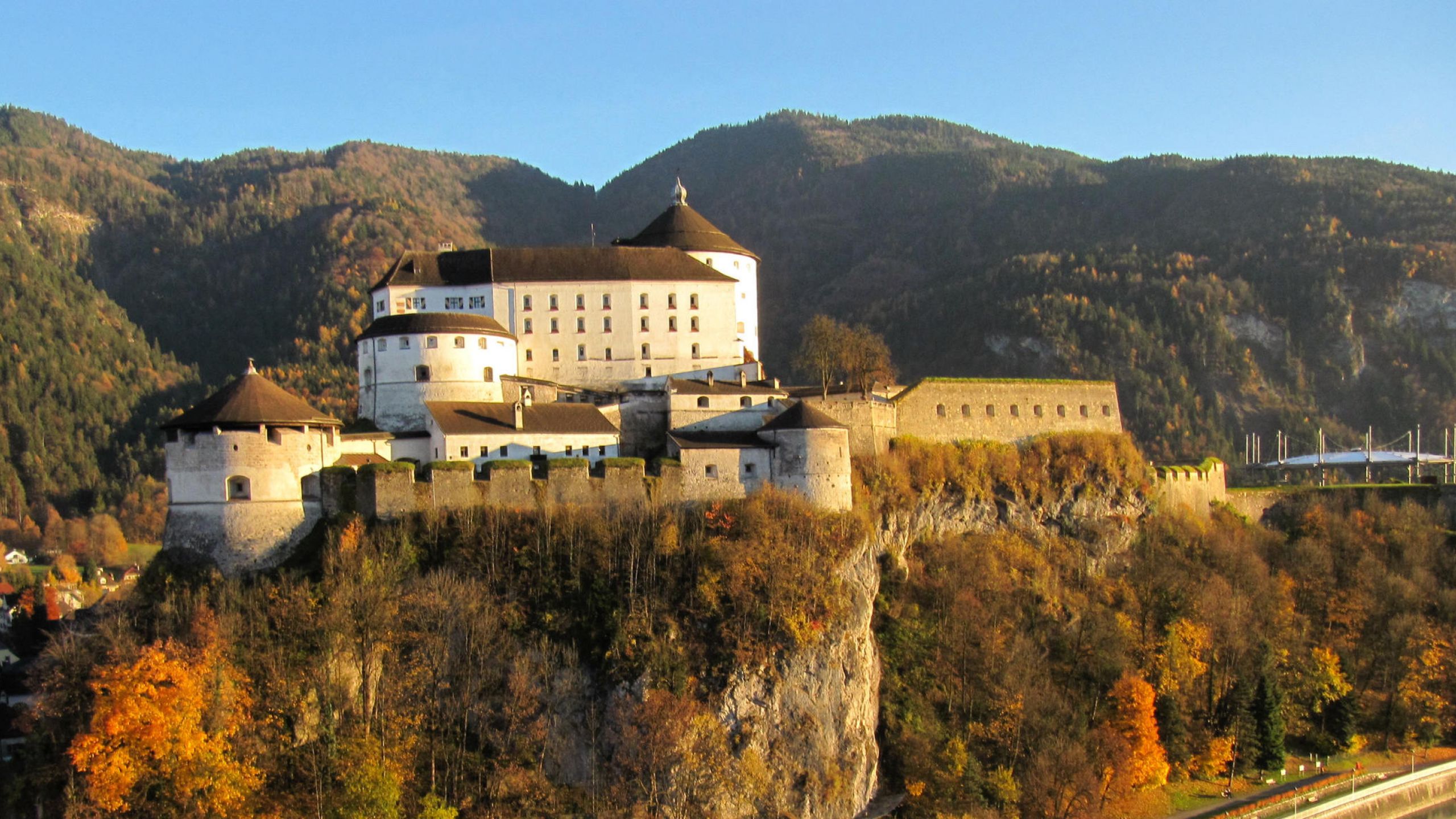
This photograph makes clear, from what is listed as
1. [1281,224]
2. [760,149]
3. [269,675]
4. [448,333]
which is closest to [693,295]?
[448,333]

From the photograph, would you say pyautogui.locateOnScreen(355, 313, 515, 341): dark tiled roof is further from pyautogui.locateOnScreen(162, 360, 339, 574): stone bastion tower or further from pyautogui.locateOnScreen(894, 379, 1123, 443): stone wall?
pyautogui.locateOnScreen(894, 379, 1123, 443): stone wall

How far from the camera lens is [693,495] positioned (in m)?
42.3

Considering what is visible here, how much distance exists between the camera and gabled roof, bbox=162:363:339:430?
131 ft

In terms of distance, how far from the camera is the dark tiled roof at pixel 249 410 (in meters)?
40.0

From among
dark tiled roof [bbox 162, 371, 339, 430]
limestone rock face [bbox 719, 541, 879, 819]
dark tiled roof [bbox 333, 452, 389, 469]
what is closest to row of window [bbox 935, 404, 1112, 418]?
limestone rock face [bbox 719, 541, 879, 819]

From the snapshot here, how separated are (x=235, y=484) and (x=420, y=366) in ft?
29.3

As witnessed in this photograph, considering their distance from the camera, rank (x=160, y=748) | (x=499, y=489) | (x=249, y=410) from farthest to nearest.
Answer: (x=499, y=489)
(x=249, y=410)
(x=160, y=748)

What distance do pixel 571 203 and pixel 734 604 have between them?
145388 mm

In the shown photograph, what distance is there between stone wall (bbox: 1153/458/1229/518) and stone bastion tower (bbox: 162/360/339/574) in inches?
1331

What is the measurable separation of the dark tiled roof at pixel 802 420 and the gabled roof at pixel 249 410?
598 inches

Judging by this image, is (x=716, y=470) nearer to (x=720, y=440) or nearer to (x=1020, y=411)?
(x=720, y=440)

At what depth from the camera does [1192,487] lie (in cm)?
5553

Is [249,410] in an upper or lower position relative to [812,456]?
upper

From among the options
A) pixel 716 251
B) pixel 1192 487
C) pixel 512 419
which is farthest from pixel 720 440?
pixel 1192 487
